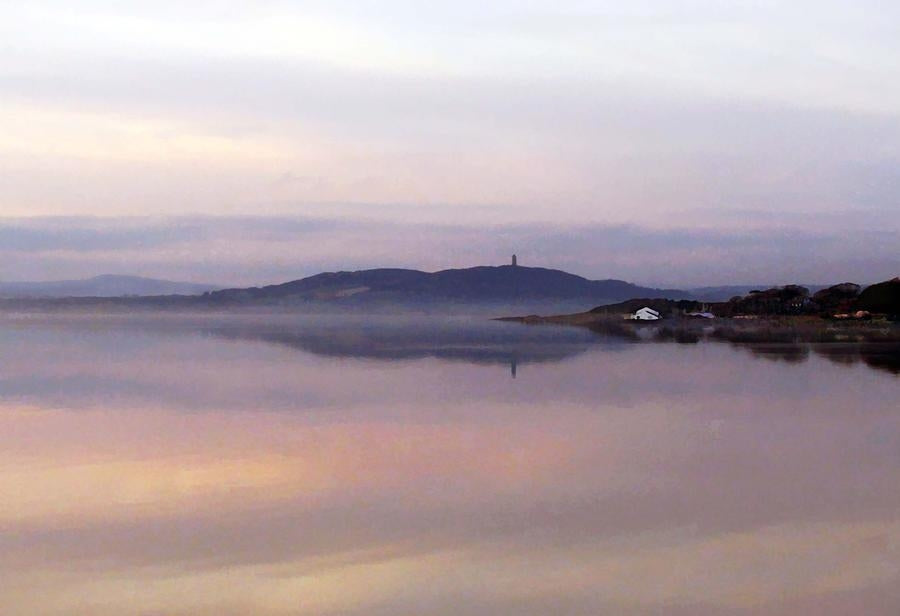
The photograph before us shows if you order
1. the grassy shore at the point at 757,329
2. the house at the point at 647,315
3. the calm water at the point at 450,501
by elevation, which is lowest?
the calm water at the point at 450,501

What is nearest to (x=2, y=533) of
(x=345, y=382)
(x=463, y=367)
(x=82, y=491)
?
(x=82, y=491)

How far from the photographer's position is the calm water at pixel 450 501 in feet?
19.6

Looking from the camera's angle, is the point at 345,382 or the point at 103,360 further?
the point at 103,360

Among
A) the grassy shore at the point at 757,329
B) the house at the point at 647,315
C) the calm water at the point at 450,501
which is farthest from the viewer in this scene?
the house at the point at 647,315

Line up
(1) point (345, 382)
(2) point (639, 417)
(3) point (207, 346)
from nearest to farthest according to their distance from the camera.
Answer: (2) point (639, 417)
(1) point (345, 382)
(3) point (207, 346)

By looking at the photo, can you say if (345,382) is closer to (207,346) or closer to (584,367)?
(584,367)

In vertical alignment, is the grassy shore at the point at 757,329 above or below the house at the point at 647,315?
below

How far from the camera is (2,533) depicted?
7227mm

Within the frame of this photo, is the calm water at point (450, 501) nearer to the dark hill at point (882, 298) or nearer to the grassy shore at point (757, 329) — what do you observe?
the grassy shore at point (757, 329)

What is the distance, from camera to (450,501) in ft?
27.0

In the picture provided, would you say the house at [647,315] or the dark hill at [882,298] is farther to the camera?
the house at [647,315]

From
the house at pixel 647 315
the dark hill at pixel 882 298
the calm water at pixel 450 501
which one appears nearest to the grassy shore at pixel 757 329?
the house at pixel 647 315

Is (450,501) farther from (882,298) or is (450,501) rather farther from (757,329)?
(882,298)

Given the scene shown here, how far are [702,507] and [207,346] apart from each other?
28.2 m
